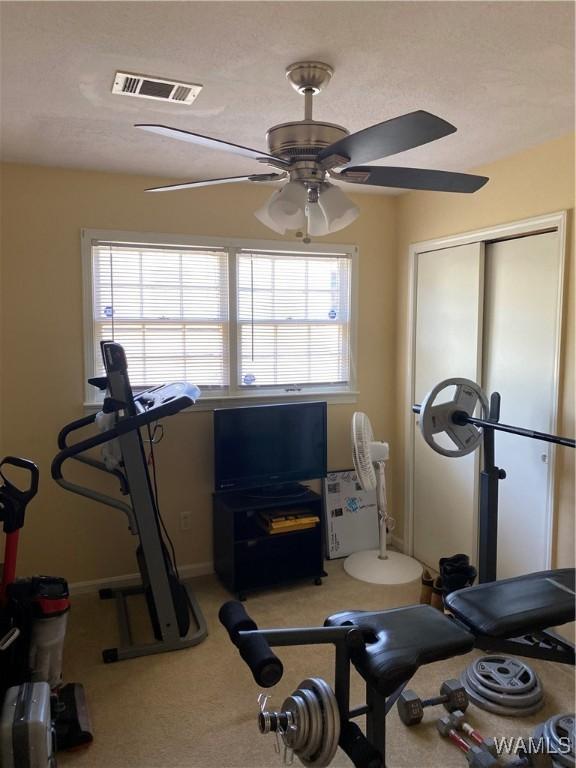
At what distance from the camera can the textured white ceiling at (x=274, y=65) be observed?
163cm

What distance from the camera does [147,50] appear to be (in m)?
1.83

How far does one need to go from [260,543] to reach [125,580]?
0.88 m

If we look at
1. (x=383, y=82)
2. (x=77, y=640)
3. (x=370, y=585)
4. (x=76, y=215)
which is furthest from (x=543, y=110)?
(x=77, y=640)

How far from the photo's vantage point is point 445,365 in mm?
3631

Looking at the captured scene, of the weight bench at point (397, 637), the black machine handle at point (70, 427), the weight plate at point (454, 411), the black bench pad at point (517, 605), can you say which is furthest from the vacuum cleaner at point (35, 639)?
the weight plate at point (454, 411)

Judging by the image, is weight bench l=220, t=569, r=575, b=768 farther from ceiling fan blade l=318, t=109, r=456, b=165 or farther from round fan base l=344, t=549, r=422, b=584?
round fan base l=344, t=549, r=422, b=584

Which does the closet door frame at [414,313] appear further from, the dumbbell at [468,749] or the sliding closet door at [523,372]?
the dumbbell at [468,749]

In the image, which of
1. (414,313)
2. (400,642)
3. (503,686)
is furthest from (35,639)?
(414,313)

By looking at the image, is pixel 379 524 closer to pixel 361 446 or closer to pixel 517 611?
pixel 361 446

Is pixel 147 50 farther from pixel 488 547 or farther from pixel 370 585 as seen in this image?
pixel 370 585

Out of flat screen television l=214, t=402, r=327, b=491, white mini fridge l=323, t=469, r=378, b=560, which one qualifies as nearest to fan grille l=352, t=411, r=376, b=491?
flat screen television l=214, t=402, r=327, b=491

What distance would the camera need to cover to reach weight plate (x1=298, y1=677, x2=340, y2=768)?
158 cm

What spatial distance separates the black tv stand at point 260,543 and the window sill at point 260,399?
0.56m

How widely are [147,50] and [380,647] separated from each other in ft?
6.65
